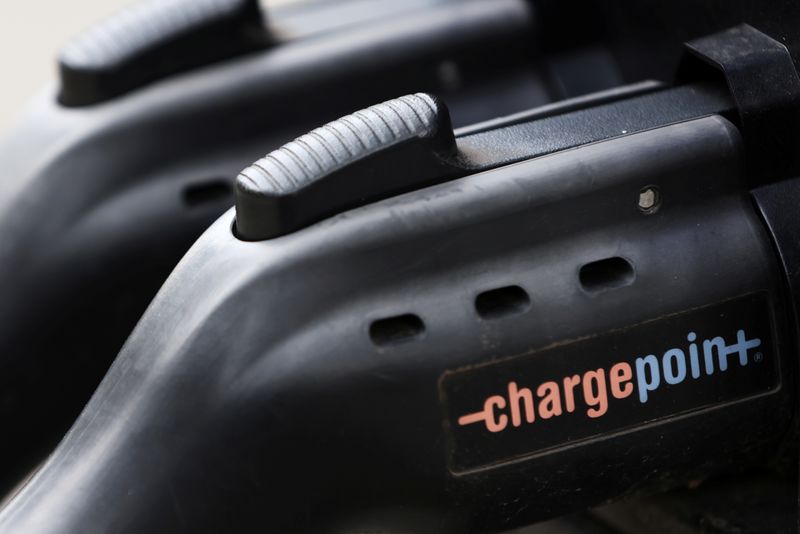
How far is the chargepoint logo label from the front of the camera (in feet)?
2.99

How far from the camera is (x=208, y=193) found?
133 cm

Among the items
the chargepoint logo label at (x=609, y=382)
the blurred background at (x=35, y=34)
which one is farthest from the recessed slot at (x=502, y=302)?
the blurred background at (x=35, y=34)

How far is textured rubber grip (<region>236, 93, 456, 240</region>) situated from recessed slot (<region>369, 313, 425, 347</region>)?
8 centimetres

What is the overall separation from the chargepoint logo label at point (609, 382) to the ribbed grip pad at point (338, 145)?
158mm

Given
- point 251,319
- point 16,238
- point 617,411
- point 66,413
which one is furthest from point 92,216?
point 617,411

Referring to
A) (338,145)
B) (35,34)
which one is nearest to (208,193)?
(338,145)

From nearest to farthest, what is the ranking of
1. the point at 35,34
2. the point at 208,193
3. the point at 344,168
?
the point at 344,168 < the point at 208,193 < the point at 35,34

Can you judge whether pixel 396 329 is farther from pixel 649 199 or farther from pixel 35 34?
pixel 35 34

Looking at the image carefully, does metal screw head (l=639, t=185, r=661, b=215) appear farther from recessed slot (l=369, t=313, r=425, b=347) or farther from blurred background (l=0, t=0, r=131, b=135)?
blurred background (l=0, t=0, r=131, b=135)

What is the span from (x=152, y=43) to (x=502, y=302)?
58cm

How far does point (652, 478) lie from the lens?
99cm

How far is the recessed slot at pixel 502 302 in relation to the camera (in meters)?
0.92

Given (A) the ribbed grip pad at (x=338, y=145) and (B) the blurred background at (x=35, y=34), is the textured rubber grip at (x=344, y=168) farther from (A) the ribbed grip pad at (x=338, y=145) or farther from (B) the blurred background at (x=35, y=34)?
(B) the blurred background at (x=35, y=34)

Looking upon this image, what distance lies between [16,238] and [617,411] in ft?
1.96
